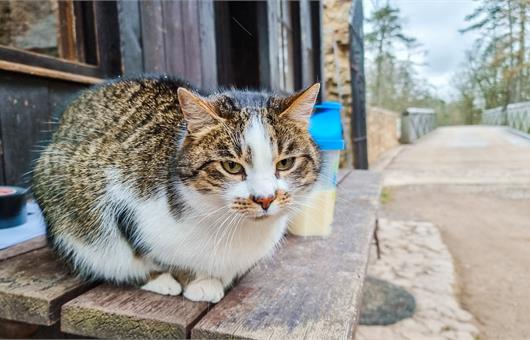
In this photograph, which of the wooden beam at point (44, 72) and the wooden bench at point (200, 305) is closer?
the wooden bench at point (200, 305)

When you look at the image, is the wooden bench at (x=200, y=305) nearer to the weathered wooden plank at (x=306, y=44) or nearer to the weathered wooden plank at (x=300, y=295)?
the weathered wooden plank at (x=300, y=295)

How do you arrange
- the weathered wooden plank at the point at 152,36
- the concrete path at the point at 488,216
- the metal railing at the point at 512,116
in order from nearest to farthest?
the metal railing at the point at 512,116 → the concrete path at the point at 488,216 → the weathered wooden plank at the point at 152,36

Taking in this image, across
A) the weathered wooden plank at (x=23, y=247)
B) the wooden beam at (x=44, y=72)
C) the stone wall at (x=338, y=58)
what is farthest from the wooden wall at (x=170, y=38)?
the stone wall at (x=338, y=58)

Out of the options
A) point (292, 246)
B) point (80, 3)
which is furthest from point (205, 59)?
point (292, 246)

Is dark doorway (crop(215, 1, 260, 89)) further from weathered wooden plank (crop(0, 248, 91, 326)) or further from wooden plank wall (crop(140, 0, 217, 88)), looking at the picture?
weathered wooden plank (crop(0, 248, 91, 326))

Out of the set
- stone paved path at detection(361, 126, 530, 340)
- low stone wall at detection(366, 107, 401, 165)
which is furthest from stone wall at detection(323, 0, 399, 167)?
stone paved path at detection(361, 126, 530, 340)

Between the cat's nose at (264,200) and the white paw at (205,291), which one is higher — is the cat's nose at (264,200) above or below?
above

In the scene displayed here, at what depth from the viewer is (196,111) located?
77cm

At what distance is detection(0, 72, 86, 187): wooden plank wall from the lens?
141 centimetres

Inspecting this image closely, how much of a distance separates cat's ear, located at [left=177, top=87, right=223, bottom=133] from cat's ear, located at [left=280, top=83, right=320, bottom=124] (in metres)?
0.14

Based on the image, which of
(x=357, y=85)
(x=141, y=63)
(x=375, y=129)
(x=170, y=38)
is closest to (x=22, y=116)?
(x=141, y=63)

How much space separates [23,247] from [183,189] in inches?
20.9

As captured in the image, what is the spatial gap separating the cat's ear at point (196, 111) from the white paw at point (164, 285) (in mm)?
301

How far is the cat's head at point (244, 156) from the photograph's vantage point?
73cm
